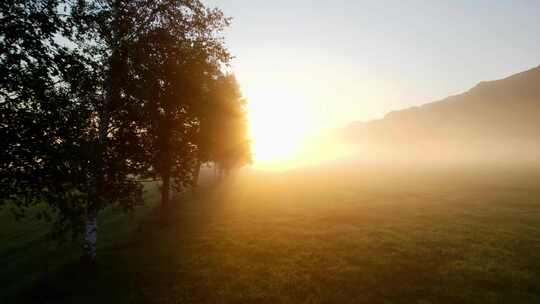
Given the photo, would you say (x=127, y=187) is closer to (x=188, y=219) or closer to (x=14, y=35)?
(x=14, y=35)

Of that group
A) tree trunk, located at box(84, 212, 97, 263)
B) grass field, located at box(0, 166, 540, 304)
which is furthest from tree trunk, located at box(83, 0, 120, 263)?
grass field, located at box(0, 166, 540, 304)

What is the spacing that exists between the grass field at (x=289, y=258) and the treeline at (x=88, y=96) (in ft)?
12.0

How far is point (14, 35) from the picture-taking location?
966 cm

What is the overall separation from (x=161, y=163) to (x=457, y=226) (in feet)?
75.6

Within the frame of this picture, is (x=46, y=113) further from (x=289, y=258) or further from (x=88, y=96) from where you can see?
(x=289, y=258)

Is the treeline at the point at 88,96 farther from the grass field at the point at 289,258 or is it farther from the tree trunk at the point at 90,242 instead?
the grass field at the point at 289,258

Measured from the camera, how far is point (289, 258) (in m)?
19.8

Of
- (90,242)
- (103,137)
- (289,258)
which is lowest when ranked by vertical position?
(289,258)

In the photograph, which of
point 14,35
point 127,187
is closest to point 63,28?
point 14,35

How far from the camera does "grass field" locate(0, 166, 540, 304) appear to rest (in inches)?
599

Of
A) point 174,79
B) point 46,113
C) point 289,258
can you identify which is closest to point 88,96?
point 46,113

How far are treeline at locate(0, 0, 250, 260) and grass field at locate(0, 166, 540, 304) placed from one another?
367 cm

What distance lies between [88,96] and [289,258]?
13.5 meters

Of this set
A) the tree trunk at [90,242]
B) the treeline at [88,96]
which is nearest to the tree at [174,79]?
the treeline at [88,96]
